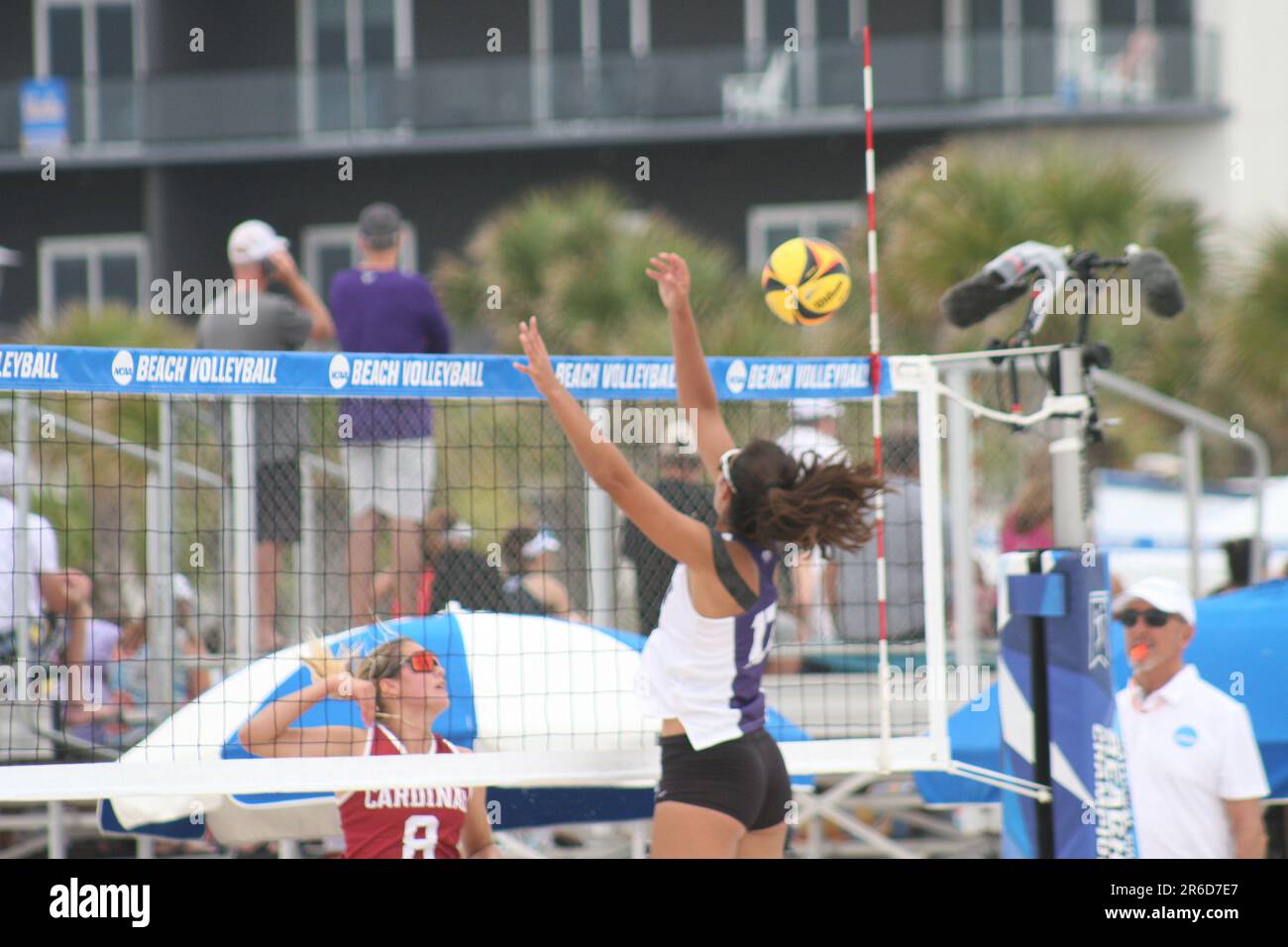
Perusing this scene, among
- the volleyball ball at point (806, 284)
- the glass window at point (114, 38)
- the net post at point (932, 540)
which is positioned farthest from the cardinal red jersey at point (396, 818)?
the glass window at point (114, 38)

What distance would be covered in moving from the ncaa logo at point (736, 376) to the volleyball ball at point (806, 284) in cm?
51

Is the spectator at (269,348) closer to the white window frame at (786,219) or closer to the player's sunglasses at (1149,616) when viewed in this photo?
the player's sunglasses at (1149,616)

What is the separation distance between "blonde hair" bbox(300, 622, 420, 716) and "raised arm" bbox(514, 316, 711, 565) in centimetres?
129

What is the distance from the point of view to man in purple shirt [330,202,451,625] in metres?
6.61

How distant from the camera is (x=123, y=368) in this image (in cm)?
525

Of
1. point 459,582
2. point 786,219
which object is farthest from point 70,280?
point 459,582

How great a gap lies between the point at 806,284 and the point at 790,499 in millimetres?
1035

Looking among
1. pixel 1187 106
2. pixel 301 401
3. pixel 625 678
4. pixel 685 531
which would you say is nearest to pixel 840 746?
pixel 625 678

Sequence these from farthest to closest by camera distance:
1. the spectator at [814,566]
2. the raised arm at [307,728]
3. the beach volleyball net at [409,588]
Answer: the spectator at [814,566] → the raised arm at [307,728] → the beach volleyball net at [409,588]

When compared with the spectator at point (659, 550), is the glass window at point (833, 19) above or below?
above

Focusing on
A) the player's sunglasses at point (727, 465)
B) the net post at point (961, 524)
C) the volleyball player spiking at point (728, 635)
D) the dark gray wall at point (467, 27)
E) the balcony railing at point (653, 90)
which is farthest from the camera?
the dark gray wall at point (467, 27)

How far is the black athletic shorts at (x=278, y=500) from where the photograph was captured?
6.85 meters

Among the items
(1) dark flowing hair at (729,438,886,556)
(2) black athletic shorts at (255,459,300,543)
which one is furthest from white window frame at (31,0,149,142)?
(1) dark flowing hair at (729,438,886,556)
